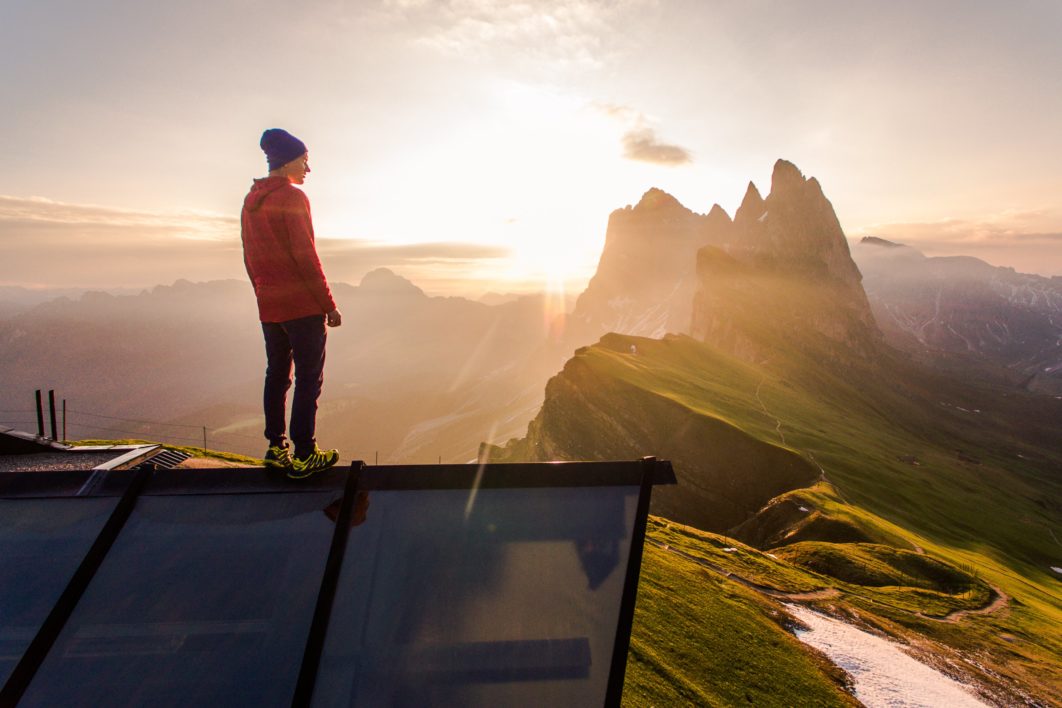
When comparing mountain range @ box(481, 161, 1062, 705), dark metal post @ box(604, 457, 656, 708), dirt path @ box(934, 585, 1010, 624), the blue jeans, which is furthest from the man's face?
dirt path @ box(934, 585, 1010, 624)

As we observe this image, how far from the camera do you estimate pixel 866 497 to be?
60094 millimetres

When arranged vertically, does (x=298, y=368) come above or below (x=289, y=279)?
below

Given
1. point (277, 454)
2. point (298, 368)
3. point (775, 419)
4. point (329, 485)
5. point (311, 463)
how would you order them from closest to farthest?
point (329, 485), point (311, 463), point (277, 454), point (298, 368), point (775, 419)

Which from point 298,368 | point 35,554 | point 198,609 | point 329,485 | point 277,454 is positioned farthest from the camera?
point 298,368

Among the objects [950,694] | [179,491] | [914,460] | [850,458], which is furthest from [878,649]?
[914,460]

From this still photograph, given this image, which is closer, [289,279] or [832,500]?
[289,279]

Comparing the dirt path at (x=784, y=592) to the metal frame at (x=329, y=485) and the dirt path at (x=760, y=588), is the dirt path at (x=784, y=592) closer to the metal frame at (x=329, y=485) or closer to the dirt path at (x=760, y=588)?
the dirt path at (x=760, y=588)

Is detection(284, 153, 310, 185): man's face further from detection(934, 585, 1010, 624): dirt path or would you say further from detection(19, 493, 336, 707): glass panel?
detection(934, 585, 1010, 624): dirt path

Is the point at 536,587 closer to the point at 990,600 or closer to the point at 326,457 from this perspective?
the point at 326,457

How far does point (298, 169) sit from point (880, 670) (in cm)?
2405

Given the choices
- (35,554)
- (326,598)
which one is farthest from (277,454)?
(326,598)

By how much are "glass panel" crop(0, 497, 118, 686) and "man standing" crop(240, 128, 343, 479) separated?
1.71 m

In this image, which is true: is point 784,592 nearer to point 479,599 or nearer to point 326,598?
point 479,599

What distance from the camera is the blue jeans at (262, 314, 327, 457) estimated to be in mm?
6125
